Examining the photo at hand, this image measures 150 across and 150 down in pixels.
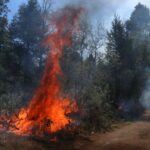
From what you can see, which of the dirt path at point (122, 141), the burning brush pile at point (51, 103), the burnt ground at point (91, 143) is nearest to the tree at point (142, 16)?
the burning brush pile at point (51, 103)

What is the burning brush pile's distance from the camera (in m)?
17.1

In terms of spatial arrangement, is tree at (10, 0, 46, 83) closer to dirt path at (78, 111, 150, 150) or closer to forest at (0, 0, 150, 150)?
forest at (0, 0, 150, 150)

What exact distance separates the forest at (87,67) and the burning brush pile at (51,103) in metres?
1.66

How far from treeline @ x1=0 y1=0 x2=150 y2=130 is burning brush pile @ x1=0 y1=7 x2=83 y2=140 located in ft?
9.13

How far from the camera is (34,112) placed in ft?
60.1

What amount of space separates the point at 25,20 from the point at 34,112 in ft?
71.3

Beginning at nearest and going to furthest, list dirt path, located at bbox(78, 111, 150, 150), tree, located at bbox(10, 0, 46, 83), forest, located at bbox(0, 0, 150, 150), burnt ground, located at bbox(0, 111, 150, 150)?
1. burnt ground, located at bbox(0, 111, 150, 150)
2. dirt path, located at bbox(78, 111, 150, 150)
3. forest, located at bbox(0, 0, 150, 150)
4. tree, located at bbox(10, 0, 46, 83)

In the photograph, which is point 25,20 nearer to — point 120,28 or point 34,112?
point 120,28

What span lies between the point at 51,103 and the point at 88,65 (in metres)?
12.1

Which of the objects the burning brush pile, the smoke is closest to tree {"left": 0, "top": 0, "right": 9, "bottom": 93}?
the burning brush pile

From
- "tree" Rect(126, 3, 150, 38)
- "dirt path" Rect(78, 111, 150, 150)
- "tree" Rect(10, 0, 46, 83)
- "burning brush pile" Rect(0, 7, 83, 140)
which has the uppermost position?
"tree" Rect(126, 3, 150, 38)

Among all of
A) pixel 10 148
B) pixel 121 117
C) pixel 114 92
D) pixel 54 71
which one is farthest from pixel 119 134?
pixel 114 92

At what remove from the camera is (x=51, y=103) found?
18.8m

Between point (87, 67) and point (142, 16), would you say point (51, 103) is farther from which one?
point (142, 16)
